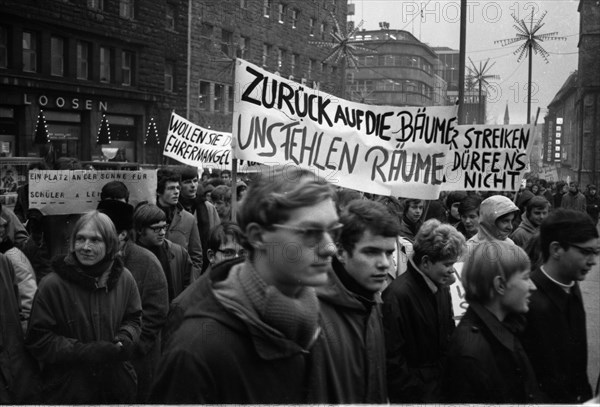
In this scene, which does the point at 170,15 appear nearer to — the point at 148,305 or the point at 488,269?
the point at 148,305

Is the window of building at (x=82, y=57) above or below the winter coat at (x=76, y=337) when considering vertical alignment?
above

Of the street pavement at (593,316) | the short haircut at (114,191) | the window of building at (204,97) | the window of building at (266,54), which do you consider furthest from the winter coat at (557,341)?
the window of building at (204,97)

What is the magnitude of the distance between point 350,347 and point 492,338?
0.60m

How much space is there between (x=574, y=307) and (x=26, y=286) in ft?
9.74

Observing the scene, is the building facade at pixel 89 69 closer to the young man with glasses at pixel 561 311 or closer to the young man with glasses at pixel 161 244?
the young man with glasses at pixel 161 244

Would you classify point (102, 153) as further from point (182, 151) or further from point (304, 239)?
point (304, 239)

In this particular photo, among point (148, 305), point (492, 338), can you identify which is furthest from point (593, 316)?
point (148, 305)

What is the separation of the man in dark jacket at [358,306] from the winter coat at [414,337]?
1.22 ft

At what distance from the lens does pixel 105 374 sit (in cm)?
330

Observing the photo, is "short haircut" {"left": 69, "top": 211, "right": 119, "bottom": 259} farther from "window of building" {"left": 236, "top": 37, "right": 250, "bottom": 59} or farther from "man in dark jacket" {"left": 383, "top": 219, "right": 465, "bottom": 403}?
"window of building" {"left": 236, "top": 37, "right": 250, "bottom": 59}

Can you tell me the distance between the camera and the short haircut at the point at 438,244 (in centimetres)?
324

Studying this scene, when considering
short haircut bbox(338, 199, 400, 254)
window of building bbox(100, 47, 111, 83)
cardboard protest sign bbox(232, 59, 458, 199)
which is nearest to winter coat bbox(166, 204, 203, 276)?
cardboard protest sign bbox(232, 59, 458, 199)

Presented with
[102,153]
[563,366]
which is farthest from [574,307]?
[102,153]

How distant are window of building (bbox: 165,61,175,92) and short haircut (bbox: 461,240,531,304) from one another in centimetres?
688
